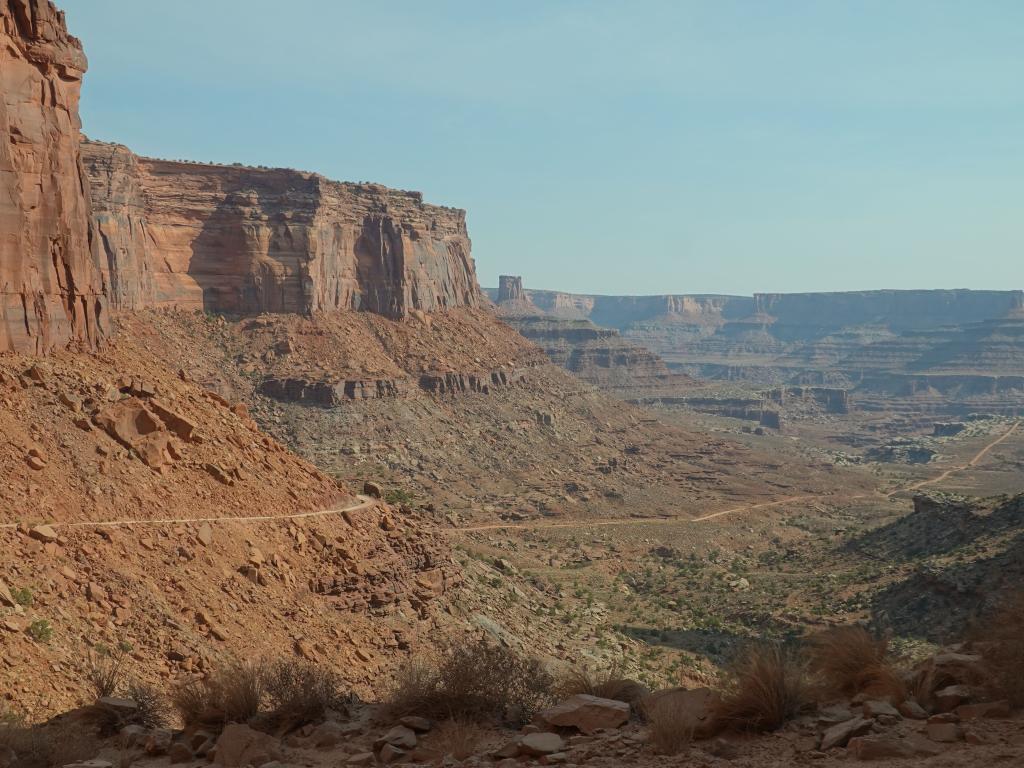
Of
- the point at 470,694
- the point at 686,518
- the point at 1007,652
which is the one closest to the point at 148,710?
the point at 470,694

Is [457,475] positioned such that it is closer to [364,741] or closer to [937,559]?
[937,559]

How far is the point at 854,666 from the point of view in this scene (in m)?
14.7

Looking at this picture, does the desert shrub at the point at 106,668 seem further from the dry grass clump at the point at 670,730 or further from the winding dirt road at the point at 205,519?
the dry grass clump at the point at 670,730

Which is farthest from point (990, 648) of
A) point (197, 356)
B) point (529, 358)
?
point (529, 358)

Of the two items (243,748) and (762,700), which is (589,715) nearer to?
(762,700)

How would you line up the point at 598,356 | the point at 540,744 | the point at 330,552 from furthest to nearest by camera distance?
the point at 598,356
the point at 330,552
the point at 540,744

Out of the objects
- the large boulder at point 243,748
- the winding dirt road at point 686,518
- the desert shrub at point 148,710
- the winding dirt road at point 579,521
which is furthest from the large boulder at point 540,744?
the winding dirt road at point 686,518

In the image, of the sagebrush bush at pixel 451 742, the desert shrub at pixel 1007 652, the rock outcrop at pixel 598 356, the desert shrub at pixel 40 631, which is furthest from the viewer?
the rock outcrop at pixel 598 356

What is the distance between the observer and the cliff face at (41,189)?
26906 millimetres

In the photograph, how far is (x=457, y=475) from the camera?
77.9 meters

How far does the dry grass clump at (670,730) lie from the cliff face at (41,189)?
775 inches

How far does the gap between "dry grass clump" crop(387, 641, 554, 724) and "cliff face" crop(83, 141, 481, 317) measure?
60.9 metres

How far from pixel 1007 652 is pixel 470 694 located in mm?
6698

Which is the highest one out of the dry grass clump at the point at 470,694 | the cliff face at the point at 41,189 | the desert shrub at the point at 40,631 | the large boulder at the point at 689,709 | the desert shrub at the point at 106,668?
the cliff face at the point at 41,189
